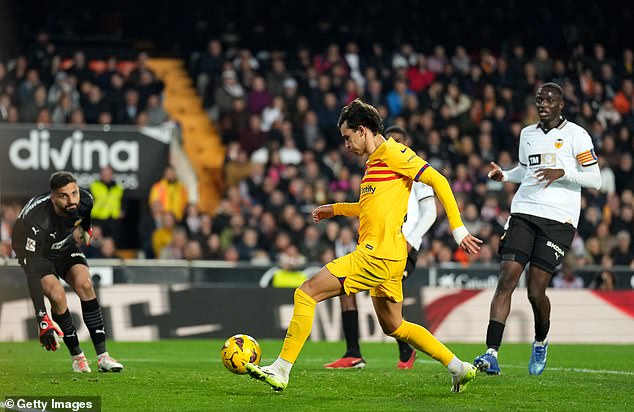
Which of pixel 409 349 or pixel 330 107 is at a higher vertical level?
pixel 330 107

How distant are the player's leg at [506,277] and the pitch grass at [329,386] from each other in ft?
0.81

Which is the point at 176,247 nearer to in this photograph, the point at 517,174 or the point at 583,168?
the point at 517,174

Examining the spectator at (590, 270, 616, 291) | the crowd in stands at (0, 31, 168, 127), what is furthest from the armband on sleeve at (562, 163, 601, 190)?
the crowd in stands at (0, 31, 168, 127)

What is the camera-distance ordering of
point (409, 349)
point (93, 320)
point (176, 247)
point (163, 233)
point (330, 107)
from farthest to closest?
1. point (330, 107)
2. point (163, 233)
3. point (176, 247)
4. point (409, 349)
5. point (93, 320)

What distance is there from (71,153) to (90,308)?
10009mm

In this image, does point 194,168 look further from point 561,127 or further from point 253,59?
point 561,127

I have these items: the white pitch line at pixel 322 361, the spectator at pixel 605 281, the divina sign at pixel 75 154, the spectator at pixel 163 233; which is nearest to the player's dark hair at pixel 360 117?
the white pitch line at pixel 322 361

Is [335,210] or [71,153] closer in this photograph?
[335,210]

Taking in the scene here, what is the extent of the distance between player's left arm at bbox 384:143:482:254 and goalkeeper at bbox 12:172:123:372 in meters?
3.26

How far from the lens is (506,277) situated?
34.9 feet

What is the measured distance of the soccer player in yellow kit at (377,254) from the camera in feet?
28.7

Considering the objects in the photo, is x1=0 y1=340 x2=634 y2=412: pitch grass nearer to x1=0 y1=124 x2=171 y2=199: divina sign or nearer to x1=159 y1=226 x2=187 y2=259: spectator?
x1=159 y1=226 x2=187 y2=259: spectator

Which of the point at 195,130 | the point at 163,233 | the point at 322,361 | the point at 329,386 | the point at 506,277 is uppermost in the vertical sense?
the point at 195,130

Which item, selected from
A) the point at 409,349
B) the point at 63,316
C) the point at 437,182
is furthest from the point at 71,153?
the point at 437,182
